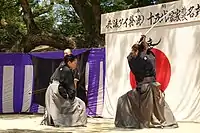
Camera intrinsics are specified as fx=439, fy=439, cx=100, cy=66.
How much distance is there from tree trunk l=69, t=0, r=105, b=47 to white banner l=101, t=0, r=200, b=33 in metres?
3.11

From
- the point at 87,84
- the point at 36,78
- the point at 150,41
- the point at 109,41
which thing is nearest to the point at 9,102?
the point at 36,78

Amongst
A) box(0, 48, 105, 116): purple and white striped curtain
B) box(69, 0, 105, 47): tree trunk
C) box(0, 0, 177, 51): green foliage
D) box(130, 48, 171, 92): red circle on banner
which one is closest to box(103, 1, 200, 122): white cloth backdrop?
box(130, 48, 171, 92): red circle on banner

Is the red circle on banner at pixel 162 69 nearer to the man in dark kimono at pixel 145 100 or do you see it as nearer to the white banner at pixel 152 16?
the white banner at pixel 152 16

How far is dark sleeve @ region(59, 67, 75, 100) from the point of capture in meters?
8.30

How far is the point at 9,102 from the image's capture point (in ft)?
41.1

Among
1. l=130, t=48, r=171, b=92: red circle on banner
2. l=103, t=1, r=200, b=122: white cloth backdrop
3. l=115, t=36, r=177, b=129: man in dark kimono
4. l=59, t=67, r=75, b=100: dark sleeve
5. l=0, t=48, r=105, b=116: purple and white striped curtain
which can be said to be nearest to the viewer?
l=115, t=36, r=177, b=129: man in dark kimono

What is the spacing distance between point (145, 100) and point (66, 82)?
159 cm

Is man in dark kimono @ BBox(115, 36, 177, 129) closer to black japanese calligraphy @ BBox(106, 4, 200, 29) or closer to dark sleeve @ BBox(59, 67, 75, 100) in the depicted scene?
dark sleeve @ BBox(59, 67, 75, 100)

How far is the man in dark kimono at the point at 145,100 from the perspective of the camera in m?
7.68

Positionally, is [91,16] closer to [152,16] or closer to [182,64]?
[152,16]

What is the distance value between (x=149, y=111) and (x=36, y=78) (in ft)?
16.9

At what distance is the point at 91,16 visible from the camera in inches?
558

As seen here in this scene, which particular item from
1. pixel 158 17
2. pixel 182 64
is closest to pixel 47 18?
pixel 158 17

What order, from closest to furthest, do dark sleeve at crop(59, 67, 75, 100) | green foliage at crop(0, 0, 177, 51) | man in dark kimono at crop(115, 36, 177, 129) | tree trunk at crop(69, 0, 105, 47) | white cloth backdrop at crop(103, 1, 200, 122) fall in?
1. man in dark kimono at crop(115, 36, 177, 129)
2. dark sleeve at crop(59, 67, 75, 100)
3. white cloth backdrop at crop(103, 1, 200, 122)
4. tree trunk at crop(69, 0, 105, 47)
5. green foliage at crop(0, 0, 177, 51)
